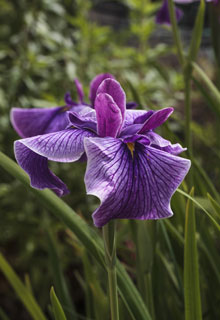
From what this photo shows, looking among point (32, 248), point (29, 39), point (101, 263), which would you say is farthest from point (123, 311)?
point (29, 39)

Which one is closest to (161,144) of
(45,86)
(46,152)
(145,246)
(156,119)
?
(156,119)

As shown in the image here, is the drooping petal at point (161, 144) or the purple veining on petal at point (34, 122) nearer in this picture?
the drooping petal at point (161, 144)

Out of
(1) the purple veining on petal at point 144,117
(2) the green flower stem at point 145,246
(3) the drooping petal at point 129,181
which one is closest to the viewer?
(3) the drooping petal at point 129,181

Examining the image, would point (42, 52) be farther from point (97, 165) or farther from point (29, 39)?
point (97, 165)

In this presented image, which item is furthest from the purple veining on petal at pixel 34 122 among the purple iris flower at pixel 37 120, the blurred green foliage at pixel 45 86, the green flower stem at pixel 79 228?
the blurred green foliage at pixel 45 86

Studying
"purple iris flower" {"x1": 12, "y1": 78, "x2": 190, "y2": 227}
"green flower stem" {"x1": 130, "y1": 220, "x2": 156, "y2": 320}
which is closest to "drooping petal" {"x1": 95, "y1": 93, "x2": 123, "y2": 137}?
"purple iris flower" {"x1": 12, "y1": 78, "x2": 190, "y2": 227}

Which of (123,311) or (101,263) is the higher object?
(101,263)

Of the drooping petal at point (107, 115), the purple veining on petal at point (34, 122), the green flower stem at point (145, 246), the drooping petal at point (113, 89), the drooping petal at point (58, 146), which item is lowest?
the green flower stem at point (145, 246)

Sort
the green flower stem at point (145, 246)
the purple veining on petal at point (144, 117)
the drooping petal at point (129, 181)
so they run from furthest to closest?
the green flower stem at point (145, 246) → the purple veining on petal at point (144, 117) → the drooping petal at point (129, 181)

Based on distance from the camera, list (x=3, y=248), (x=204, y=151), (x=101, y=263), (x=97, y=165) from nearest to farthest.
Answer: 1. (x=97, y=165)
2. (x=101, y=263)
3. (x=3, y=248)
4. (x=204, y=151)

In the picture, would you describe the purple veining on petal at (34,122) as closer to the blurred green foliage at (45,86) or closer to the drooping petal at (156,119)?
the drooping petal at (156,119)
